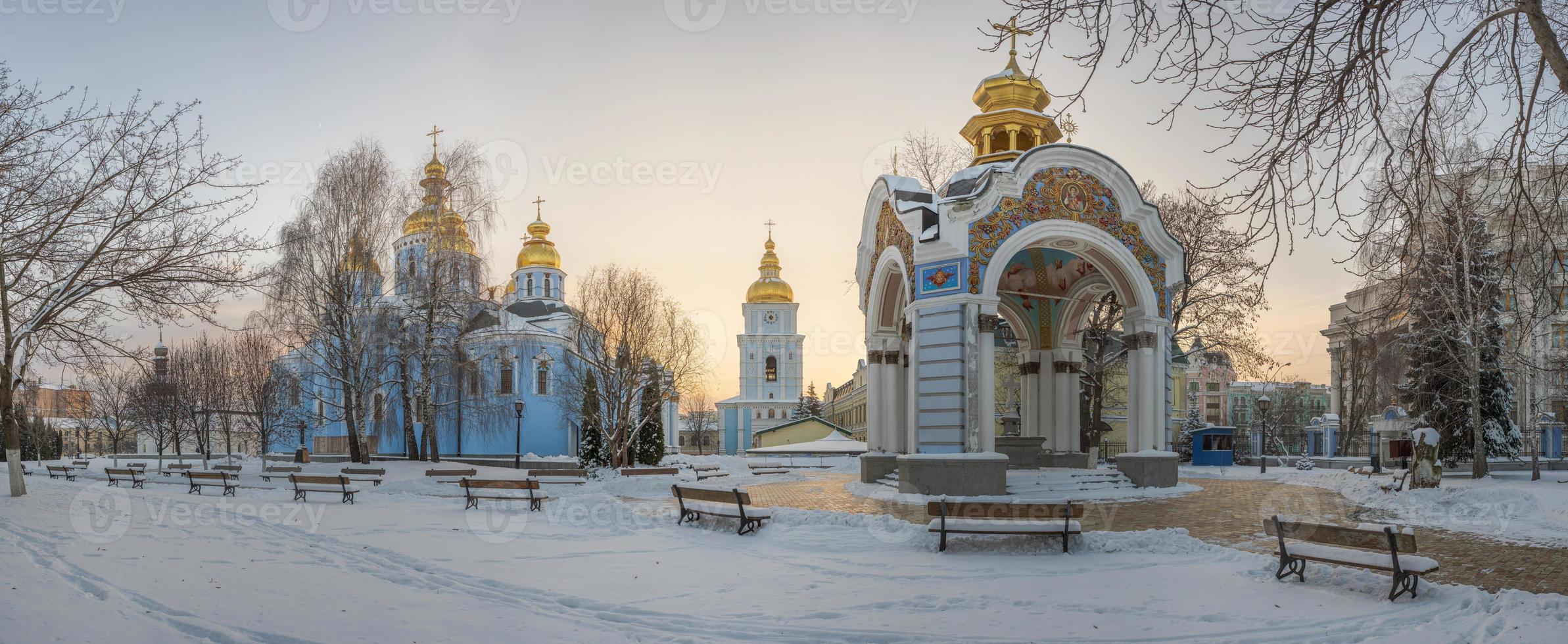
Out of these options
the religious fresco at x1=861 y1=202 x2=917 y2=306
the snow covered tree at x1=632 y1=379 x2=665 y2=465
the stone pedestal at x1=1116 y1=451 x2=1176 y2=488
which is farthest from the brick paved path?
the snow covered tree at x1=632 y1=379 x2=665 y2=465

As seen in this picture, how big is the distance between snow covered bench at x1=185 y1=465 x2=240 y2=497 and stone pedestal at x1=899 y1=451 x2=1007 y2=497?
13.3 meters

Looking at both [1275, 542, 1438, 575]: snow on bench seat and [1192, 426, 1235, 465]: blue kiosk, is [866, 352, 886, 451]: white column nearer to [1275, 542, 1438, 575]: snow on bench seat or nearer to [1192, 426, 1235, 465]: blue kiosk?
[1275, 542, 1438, 575]: snow on bench seat

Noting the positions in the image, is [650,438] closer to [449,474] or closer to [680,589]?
[449,474]

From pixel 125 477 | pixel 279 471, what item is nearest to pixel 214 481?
pixel 279 471

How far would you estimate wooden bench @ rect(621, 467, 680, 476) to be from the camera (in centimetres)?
2231

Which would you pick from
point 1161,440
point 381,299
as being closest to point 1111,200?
point 1161,440

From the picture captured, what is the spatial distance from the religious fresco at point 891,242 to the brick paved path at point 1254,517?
4.09m

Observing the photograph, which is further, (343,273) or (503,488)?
(343,273)

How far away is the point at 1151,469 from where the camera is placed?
60.5 ft

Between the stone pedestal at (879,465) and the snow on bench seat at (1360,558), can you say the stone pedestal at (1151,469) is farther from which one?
the snow on bench seat at (1360,558)

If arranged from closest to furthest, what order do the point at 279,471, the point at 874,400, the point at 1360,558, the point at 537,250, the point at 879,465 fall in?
the point at 1360,558, the point at 879,465, the point at 874,400, the point at 279,471, the point at 537,250

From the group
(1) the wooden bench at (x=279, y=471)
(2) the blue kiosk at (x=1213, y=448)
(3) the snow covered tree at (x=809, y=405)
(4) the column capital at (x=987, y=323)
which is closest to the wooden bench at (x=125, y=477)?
(1) the wooden bench at (x=279, y=471)

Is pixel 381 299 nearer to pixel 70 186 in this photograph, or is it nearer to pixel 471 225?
pixel 471 225

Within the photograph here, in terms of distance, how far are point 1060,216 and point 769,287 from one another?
59434 mm
